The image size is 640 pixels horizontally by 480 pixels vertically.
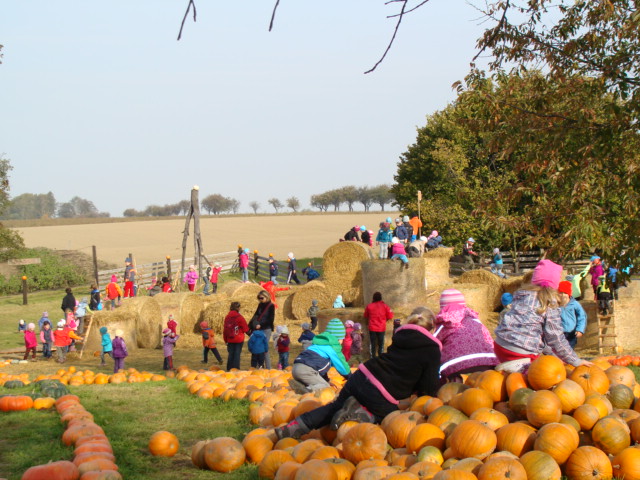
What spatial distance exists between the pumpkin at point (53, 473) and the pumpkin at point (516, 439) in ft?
10.7

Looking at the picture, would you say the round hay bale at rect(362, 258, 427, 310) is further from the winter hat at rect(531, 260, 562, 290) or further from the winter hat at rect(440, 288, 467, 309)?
the winter hat at rect(531, 260, 562, 290)

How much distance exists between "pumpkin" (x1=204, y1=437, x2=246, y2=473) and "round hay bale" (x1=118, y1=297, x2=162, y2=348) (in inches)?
581

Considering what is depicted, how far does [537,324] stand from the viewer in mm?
6125

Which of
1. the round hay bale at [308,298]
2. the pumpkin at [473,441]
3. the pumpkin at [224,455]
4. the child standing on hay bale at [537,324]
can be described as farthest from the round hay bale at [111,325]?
the pumpkin at [473,441]

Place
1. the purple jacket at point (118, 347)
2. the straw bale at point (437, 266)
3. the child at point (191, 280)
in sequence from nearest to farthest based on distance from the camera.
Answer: the purple jacket at point (118, 347) < the straw bale at point (437, 266) < the child at point (191, 280)

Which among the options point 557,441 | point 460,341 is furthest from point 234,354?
point 557,441

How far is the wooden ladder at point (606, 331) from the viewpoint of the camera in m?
16.7

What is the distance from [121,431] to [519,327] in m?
4.58

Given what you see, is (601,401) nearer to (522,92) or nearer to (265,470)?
(265,470)

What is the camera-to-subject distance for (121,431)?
27.1 ft

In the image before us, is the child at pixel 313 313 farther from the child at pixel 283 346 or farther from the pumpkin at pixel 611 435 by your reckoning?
the pumpkin at pixel 611 435

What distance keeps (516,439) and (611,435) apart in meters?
0.64

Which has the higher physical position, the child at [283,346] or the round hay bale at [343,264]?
the round hay bale at [343,264]

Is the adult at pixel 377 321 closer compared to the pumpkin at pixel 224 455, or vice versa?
the pumpkin at pixel 224 455
